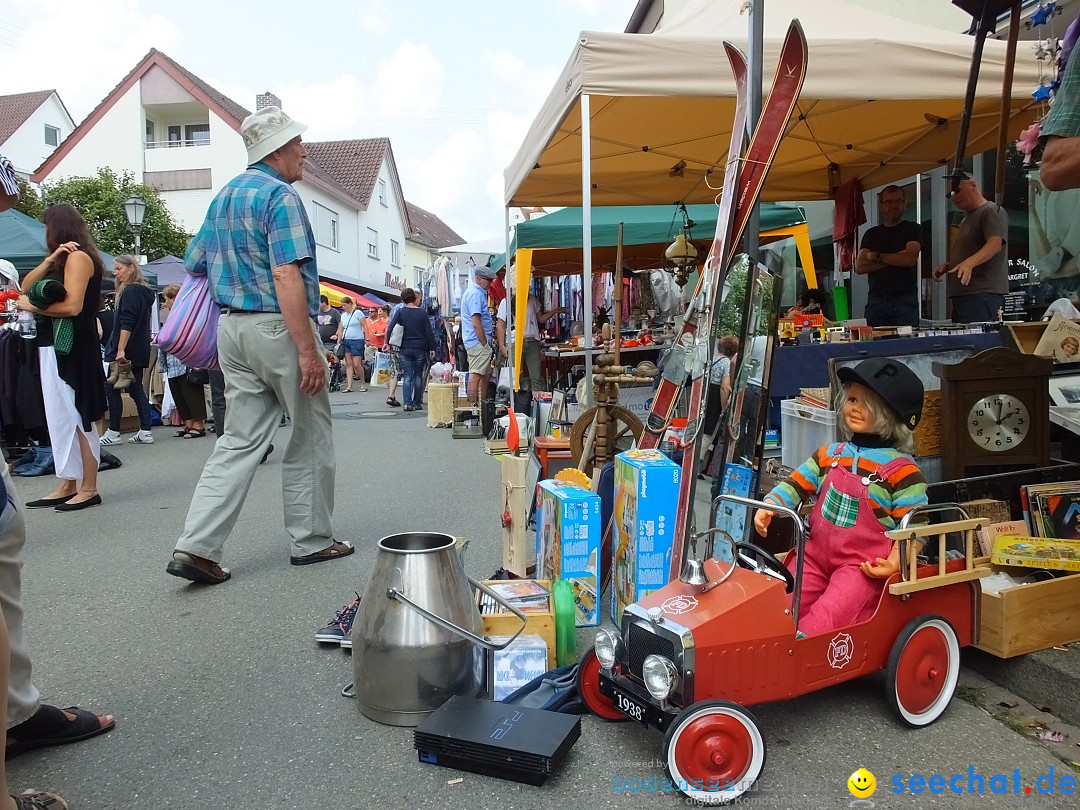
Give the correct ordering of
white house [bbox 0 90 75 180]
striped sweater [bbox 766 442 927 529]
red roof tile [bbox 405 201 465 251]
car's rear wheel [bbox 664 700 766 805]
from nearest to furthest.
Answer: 1. car's rear wheel [bbox 664 700 766 805]
2. striped sweater [bbox 766 442 927 529]
3. white house [bbox 0 90 75 180]
4. red roof tile [bbox 405 201 465 251]

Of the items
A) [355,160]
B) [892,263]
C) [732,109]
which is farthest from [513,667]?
[355,160]

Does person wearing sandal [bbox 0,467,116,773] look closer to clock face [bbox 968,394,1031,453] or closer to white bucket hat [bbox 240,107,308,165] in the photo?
white bucket hat [bbox 240,107,308,165]

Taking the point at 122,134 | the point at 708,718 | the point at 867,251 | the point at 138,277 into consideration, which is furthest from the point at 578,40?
the point at 122,134

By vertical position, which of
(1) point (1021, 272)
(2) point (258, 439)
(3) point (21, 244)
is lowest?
(2) point (258, 439)

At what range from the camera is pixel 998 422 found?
336cm

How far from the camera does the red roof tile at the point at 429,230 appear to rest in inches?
1978

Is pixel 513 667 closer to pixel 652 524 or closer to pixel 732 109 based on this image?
pixel 652 524

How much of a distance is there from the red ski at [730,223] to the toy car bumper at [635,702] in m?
0.63

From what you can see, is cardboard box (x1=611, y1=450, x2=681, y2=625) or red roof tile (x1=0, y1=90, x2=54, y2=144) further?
red roof tile (x1=0, y1=90, x2=54, y2=144)

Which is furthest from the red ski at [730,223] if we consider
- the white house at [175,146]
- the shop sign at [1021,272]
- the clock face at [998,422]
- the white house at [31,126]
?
the white house at [31,126]

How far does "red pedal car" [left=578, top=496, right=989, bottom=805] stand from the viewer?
1.99 metres

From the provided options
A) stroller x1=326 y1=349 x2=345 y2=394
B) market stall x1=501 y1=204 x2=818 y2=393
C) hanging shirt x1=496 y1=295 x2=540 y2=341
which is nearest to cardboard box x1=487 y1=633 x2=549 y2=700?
market stall x1=501 y1=204 x2=818 y2=393

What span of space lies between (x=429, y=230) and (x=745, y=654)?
183ft

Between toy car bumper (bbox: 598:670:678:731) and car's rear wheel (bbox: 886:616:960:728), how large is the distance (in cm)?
73
